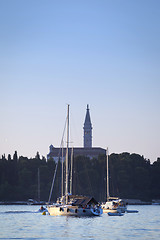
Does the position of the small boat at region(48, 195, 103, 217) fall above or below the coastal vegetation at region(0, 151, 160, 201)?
below

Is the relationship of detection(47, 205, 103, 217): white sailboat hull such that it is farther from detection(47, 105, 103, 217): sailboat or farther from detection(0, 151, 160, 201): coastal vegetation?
detection(0, 151, 160, 201): coastal vegetation

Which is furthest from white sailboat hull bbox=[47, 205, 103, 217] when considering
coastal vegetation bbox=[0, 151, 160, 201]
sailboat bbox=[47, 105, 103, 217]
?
coastal vegetation bbox=[0, 151, 160, 201]

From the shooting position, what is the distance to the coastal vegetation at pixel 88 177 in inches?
6314

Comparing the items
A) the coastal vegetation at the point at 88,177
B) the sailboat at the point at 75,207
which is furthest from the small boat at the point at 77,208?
the coastal vegetation at the point at 88,177

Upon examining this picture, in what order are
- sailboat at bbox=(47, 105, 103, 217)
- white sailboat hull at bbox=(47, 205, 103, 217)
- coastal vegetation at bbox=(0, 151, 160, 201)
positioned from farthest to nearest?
1. coastal vegetation at bbox=(0, 151, 160, 201)
2. sailboat at bbox=(47, 105, 103, 217)
3. white sailboat hull at bbox=(47, 205, 103, 217)

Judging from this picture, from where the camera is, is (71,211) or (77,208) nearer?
(71,211)

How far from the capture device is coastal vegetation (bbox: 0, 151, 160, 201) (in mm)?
160375

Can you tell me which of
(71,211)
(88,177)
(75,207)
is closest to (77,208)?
(75,207)

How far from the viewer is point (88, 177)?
162 meters

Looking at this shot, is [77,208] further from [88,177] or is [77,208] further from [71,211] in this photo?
[88,177]

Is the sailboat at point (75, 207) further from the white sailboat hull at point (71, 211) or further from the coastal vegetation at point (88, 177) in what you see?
the coastal vegetation at point (88, 177)

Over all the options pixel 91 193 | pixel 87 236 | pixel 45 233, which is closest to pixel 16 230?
pixel 45 233

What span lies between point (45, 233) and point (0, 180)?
109494 mm

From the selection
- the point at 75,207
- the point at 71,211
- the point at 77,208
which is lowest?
the point at 71,211
